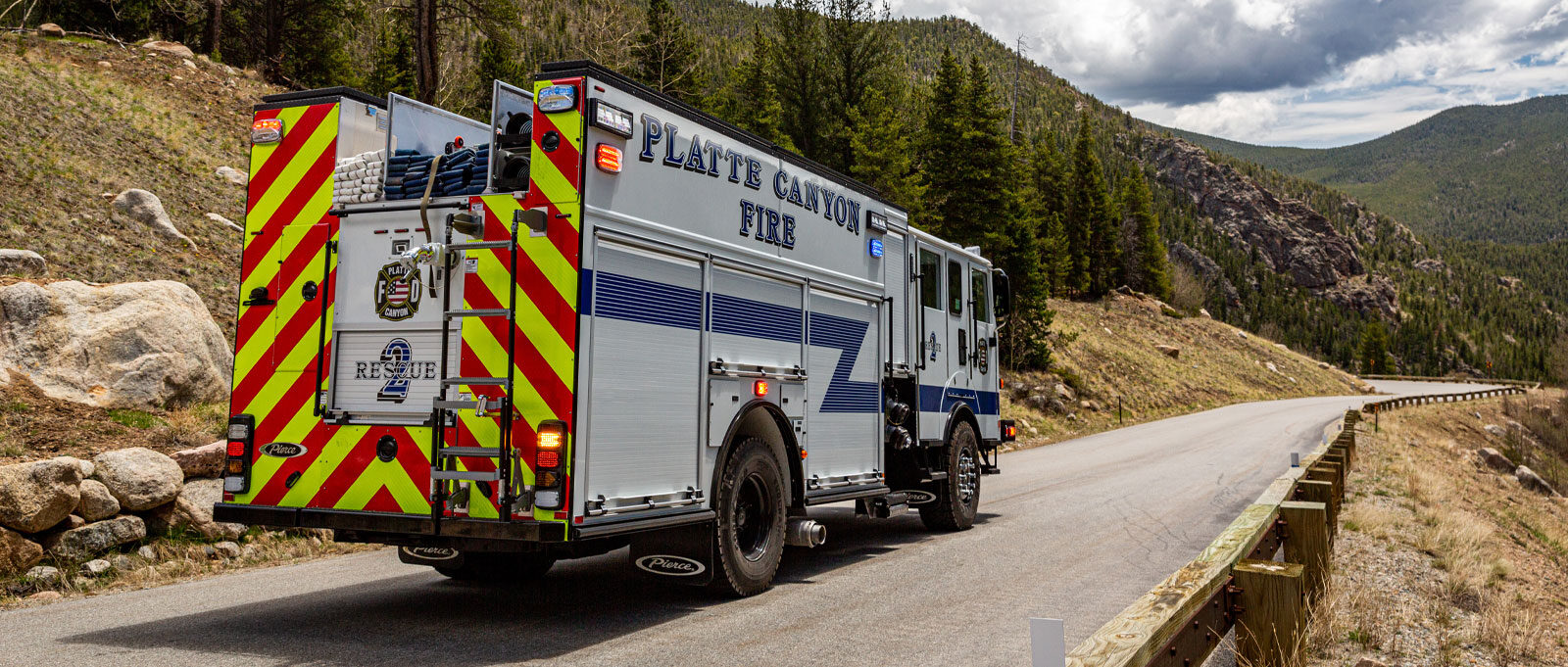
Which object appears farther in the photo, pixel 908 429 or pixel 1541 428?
pixel 1541 428

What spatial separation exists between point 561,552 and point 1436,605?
6.01m

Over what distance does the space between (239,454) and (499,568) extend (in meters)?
2.22

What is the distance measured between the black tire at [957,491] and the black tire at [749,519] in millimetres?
3706

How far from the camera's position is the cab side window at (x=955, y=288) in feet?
38.6

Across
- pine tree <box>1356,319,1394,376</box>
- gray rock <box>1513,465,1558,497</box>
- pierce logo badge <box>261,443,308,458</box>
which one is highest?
pine tree <box>1356,319,1394,376</box>

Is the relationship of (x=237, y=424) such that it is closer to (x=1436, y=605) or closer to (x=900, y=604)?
(x=900, y=604)

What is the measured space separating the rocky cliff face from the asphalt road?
7570 inches

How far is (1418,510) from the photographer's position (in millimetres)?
12086

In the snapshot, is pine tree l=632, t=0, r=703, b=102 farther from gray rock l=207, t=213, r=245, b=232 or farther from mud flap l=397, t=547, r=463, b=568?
mud flap l=397, t=547, r=463, b=568

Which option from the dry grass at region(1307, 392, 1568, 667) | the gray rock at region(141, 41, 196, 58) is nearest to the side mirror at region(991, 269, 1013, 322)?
the dry grass at region(1307, 392, 1568, 667)

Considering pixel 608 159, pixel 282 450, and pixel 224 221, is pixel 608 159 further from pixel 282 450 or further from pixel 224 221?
pixel 224 221

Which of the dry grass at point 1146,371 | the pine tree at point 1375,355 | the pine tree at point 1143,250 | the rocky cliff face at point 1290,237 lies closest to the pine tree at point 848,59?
the dry grass at point 1146,371

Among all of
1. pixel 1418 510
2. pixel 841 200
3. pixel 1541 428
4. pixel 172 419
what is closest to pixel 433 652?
pixel 841 200

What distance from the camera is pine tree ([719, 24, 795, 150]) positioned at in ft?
120
